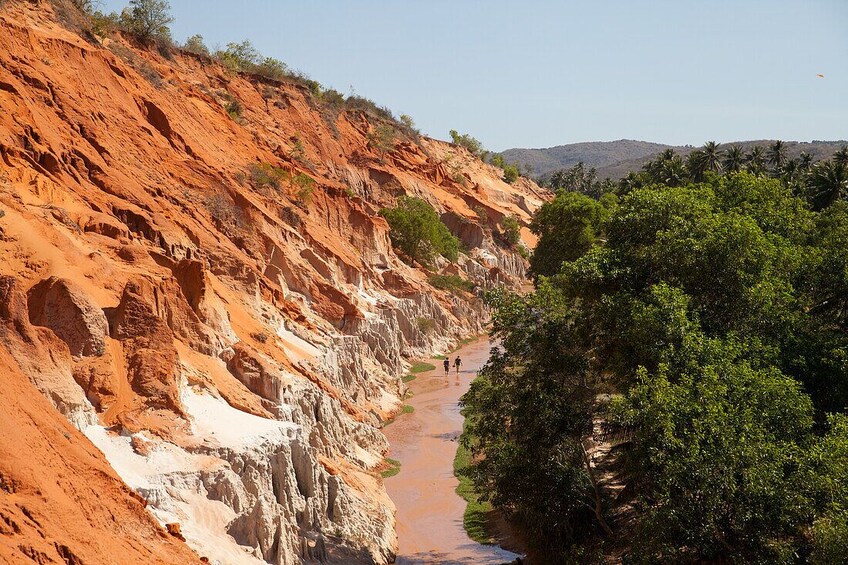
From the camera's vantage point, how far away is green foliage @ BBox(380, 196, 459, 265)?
66.2 meters

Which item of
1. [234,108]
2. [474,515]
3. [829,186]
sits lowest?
[474,515]

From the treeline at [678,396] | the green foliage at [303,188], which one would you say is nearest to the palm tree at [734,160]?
the green foliage at [303,188]

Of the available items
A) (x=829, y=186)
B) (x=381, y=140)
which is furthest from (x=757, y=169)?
(x=381, y=140)

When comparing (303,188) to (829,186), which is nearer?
(829,186)

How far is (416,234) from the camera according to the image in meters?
66.3

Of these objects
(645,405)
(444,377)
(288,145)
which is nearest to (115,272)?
(645,405)

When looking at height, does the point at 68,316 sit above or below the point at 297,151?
below

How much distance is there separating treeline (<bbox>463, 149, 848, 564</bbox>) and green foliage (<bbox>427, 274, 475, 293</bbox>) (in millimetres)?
35135

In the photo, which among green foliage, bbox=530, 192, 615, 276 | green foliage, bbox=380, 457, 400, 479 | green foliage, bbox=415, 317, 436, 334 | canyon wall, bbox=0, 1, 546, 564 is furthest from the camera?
green foliage, bbox=530, 192, 615, 276

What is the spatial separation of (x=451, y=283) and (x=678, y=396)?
47.7m

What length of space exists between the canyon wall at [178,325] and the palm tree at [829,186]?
23752mm

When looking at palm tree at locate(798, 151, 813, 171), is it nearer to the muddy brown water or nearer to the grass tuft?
the muddy brown water

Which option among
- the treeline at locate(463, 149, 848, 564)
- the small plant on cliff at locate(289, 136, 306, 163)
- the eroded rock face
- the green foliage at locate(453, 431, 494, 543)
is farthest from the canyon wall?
the treeline at locate(463, 149, 848, 564)

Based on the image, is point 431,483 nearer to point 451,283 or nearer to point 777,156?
point 451,283
